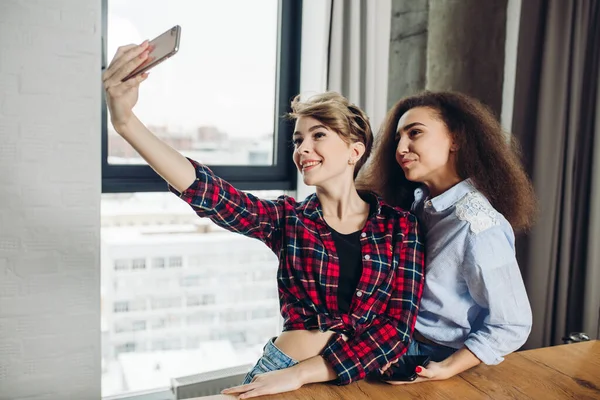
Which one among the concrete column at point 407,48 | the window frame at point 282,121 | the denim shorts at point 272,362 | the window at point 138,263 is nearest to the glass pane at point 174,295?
the window at point 138,263

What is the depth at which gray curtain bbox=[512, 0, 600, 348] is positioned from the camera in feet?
6.42

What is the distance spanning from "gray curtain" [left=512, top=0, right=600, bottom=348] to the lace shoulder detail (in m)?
0.86

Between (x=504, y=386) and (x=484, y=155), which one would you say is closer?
(x=504, y=386)

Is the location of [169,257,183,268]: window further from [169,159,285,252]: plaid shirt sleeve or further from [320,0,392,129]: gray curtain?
[169,159,285,252]: plaid shirt sleeve

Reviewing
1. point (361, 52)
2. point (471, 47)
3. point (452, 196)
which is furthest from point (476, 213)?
point (471, 47)

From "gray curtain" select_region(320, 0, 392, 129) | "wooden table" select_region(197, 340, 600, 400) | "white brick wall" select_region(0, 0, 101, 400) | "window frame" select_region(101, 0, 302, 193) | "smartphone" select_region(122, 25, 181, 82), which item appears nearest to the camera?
"smartphone" select_region(122, 25, 181, 82)

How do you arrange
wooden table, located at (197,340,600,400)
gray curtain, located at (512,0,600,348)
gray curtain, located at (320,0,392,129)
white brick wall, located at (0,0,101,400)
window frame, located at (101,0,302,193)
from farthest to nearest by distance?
window frame, located at (101,0,302,193)
gray curtain, located at (320,0,392,129)
gray curtain, located at (512,0,600,348)
white brick wall, located at (0,0,101,400)
wooden table, located at (197,340,600,400)

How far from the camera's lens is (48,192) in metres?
1.59

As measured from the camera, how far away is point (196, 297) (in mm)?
2602

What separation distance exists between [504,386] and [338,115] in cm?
74

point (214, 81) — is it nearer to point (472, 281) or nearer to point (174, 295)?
point (174, 295)

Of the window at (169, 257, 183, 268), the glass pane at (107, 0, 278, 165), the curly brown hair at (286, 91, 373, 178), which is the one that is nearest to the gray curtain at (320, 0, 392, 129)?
the glass pane at (107, 0, 278, 165)

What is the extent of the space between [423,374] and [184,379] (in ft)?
3.94

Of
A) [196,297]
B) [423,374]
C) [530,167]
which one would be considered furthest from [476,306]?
[196,297]
